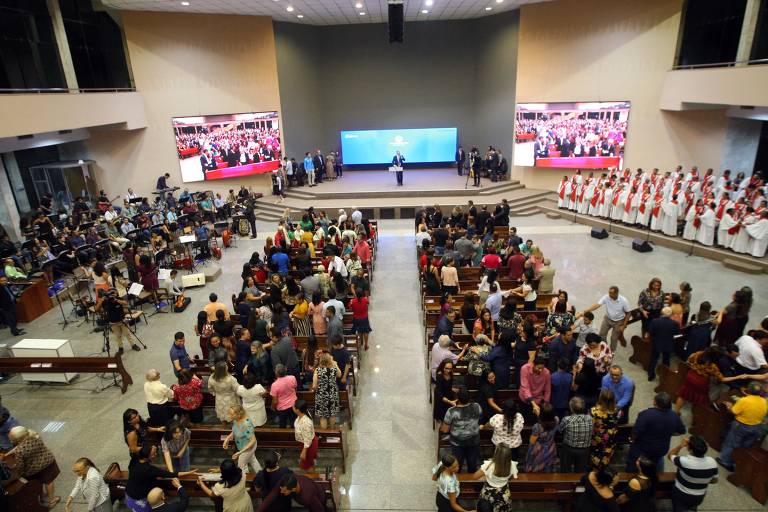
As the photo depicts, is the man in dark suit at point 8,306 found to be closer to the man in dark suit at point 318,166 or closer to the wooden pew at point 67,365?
the wooden pew at point 67,365

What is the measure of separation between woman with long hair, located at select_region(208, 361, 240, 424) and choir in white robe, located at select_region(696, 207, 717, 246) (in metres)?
12.2

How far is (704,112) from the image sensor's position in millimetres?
15203

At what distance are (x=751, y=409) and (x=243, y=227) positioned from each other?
1427 cm

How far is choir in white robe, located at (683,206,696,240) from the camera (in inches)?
495

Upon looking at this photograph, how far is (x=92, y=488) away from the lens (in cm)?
484

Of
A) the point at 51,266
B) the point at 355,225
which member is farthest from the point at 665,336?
the point at 51,266

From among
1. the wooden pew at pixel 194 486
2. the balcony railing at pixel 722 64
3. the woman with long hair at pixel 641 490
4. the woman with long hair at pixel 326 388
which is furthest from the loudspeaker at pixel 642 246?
the wooden pew at pixel 194 486

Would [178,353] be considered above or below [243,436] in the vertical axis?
above

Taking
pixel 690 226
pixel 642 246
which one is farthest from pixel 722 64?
pixel 642 246

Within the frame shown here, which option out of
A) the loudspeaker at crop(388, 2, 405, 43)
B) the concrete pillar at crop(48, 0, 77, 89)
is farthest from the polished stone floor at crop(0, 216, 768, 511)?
the concrete pillar at crop(48, 0, 77, 89)

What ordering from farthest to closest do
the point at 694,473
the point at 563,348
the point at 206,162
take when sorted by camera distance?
the point at 206,162
the point at 563,348
the point at 694,473

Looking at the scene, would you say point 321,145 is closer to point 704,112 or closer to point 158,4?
point 158,4

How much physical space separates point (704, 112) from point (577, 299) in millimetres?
9605

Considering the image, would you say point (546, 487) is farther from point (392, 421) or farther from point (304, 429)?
point (304, 429)
